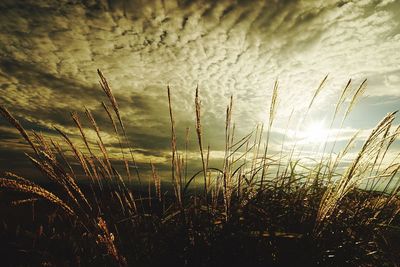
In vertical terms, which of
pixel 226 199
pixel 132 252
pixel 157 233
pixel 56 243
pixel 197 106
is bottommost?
pixel 56 243

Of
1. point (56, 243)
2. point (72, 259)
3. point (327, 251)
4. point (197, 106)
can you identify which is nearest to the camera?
point (197, 106)

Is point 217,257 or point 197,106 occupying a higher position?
point 197,106

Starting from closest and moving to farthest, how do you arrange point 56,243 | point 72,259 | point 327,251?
1. point 327,251
2. point 72,259
3. point 56,243

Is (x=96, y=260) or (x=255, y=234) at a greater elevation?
(x=255, y=234)

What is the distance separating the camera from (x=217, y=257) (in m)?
1.78

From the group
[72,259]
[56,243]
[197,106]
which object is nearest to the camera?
[197,106]

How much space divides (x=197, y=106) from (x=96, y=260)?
1.32 meters

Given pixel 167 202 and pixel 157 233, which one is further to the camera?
pixel 167 202

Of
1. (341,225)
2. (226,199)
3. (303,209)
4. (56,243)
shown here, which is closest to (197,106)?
(226,199)

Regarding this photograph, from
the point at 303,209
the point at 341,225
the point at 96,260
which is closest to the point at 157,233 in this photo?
the point at 96,260

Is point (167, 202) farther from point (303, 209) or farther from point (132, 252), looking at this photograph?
point (303, 209)

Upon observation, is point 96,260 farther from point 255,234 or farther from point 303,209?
point 303,209

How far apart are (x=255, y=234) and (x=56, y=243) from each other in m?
1.92

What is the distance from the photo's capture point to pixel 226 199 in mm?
1837
